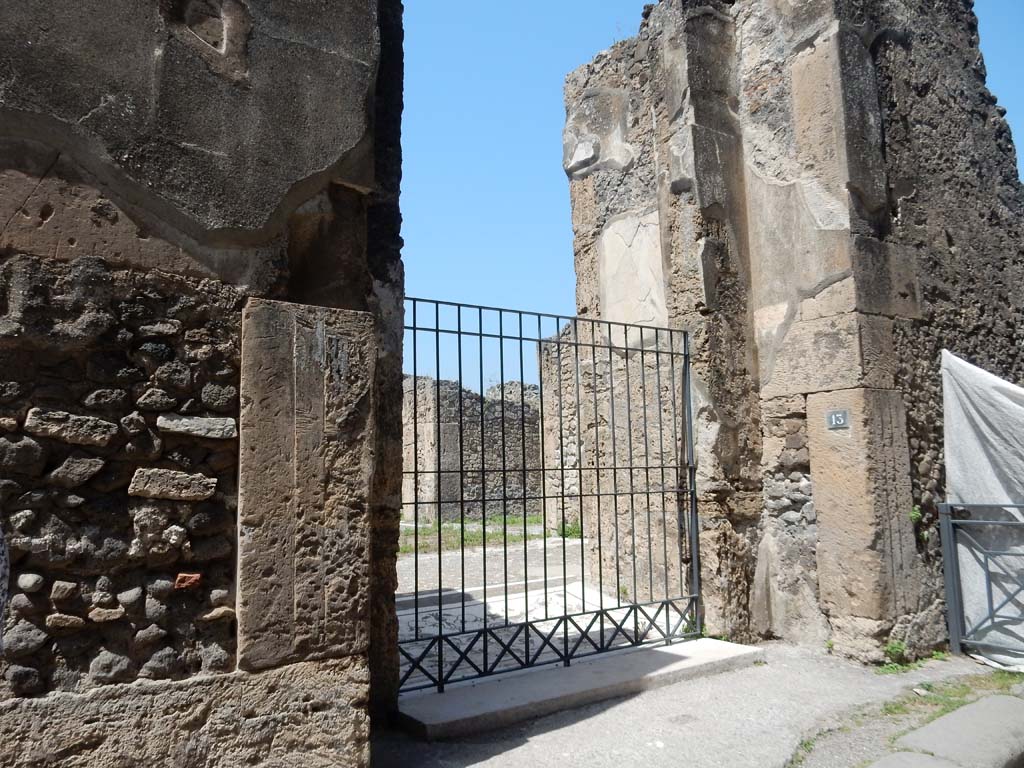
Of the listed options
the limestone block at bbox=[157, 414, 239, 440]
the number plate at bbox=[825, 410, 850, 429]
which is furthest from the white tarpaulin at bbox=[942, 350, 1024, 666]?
the limestone block at bbox=[157, 414, 239, 440]

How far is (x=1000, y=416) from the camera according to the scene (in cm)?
520

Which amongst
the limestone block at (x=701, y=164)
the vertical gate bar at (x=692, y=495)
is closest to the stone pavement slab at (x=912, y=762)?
→ the vertical gate bar at (x=692, y=495)

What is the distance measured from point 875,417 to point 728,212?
1712 millimetres

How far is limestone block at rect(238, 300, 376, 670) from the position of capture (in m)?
2.57

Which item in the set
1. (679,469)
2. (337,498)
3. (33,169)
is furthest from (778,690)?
(33,169)

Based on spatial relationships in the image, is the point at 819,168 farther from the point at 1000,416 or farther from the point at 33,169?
the point at 33,169

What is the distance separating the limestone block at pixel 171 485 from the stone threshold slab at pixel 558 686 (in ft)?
5.23

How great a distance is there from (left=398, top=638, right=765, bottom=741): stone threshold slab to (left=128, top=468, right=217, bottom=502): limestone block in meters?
1.60

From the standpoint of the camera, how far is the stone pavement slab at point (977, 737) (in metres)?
3.38

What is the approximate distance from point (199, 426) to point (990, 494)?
16.3 ft

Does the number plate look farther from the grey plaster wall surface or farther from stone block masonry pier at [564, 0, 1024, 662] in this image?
the grey plaster wall surface

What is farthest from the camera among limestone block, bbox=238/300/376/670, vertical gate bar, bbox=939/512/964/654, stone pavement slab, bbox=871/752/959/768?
vertical gate bar, bbox=939/512/964/654

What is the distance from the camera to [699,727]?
12.3 ft

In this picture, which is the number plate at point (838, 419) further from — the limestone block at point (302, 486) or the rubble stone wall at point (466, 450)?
the rubble stone wall at point (466, 450)
